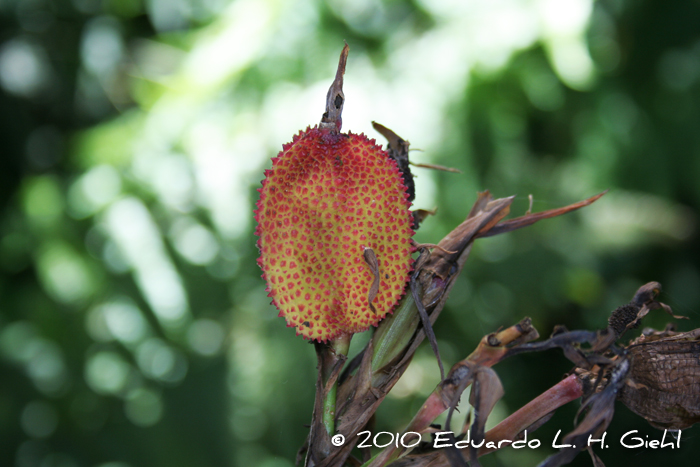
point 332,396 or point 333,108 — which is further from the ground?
point 333,108

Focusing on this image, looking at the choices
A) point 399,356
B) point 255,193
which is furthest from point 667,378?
point 255,193

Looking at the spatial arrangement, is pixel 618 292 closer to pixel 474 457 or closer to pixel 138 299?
pixel 474 457

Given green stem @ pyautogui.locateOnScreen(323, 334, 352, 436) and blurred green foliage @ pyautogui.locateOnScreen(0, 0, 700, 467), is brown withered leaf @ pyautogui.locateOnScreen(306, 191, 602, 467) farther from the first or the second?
blurred green foliage @ pyautogui.locateOnScreen(0, 0, 700, 467)

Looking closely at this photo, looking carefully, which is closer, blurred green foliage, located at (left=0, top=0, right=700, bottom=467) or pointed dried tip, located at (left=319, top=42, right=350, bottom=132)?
A: pointed dried tip, located at (left=319, top=42, right=350, bottom=132)

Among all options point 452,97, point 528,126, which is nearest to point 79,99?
point 452,97

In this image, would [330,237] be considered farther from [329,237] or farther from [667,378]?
[667,378]

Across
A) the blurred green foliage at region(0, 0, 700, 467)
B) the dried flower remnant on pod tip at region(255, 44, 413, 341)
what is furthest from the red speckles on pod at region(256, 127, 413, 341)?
the blurred green foliage at region(0, 0, 700, 467)

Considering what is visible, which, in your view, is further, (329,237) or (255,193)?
(255,193)
